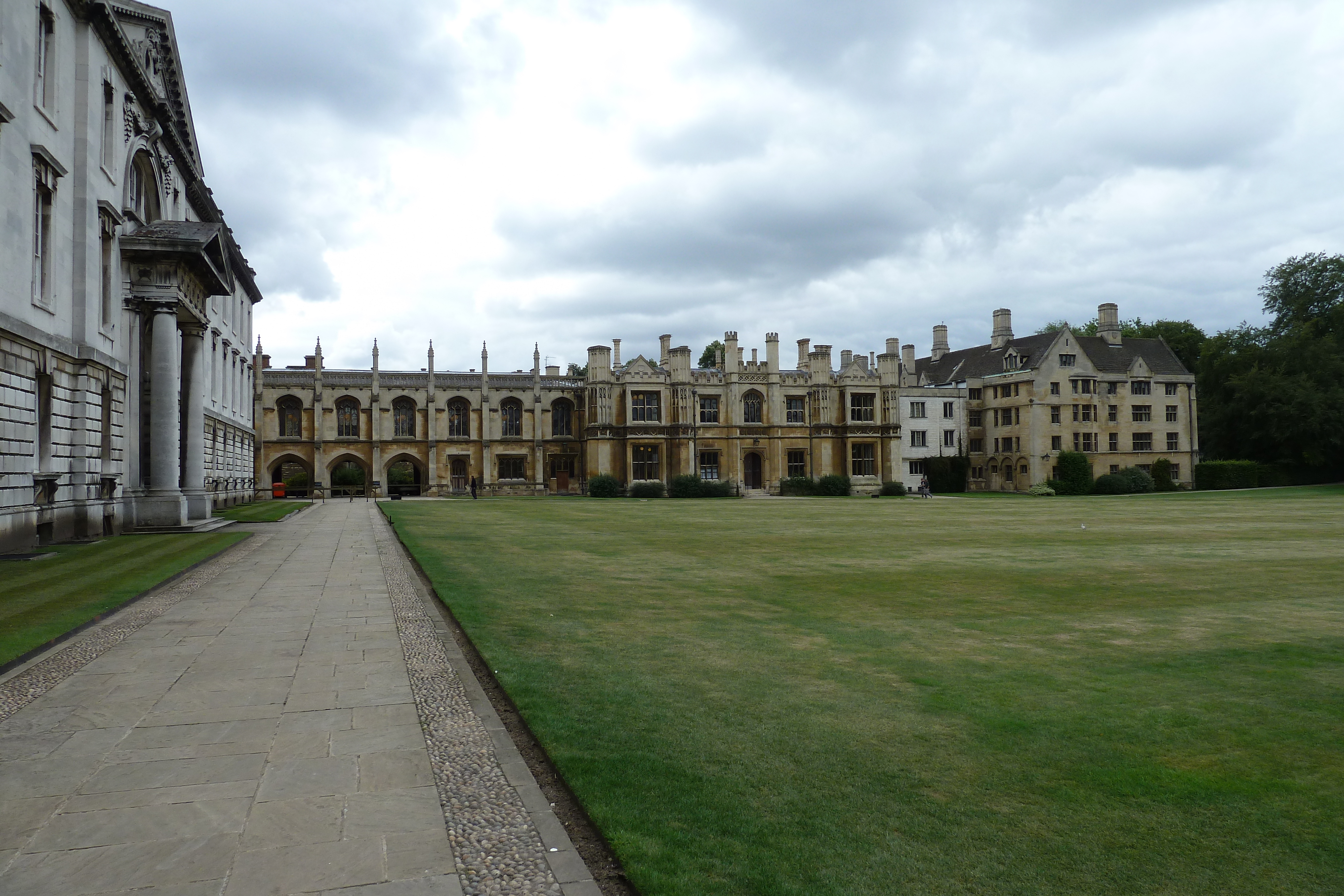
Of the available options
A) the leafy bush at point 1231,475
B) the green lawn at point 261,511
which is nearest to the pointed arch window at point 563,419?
the green lawn at point 261,511

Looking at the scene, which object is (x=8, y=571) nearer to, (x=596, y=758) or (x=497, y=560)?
(x=497, y=560)

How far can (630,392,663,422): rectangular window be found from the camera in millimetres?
58844

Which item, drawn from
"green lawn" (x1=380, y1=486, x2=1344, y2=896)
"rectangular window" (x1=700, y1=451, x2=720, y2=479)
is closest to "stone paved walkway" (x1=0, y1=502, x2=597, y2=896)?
"green lawn" (x1=380, y1=486, x2=1344, y2=896)

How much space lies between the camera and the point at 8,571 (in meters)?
13.2

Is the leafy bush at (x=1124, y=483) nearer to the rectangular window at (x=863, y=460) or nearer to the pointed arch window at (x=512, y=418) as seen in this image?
the rectangular window at (x=863, y=460)

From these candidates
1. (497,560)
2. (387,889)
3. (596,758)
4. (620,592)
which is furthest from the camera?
(497,560)

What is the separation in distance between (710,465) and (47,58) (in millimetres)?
46429

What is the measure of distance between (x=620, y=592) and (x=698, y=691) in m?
5.32

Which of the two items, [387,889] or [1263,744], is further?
[1263,744]

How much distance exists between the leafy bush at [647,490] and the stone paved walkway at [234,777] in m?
47.2

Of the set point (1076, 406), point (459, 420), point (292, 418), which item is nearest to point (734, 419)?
point (459, 420)

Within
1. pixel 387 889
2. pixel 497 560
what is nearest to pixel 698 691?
pixel 387 889

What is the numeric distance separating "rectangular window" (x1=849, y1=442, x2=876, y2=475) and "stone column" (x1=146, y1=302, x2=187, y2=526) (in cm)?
4772

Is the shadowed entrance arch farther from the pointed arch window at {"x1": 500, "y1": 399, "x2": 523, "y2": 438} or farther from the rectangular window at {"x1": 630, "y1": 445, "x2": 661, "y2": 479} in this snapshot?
the pointed arch window at {"x1": 500, "y1": 399, "x2": 523, "y2": 438}
